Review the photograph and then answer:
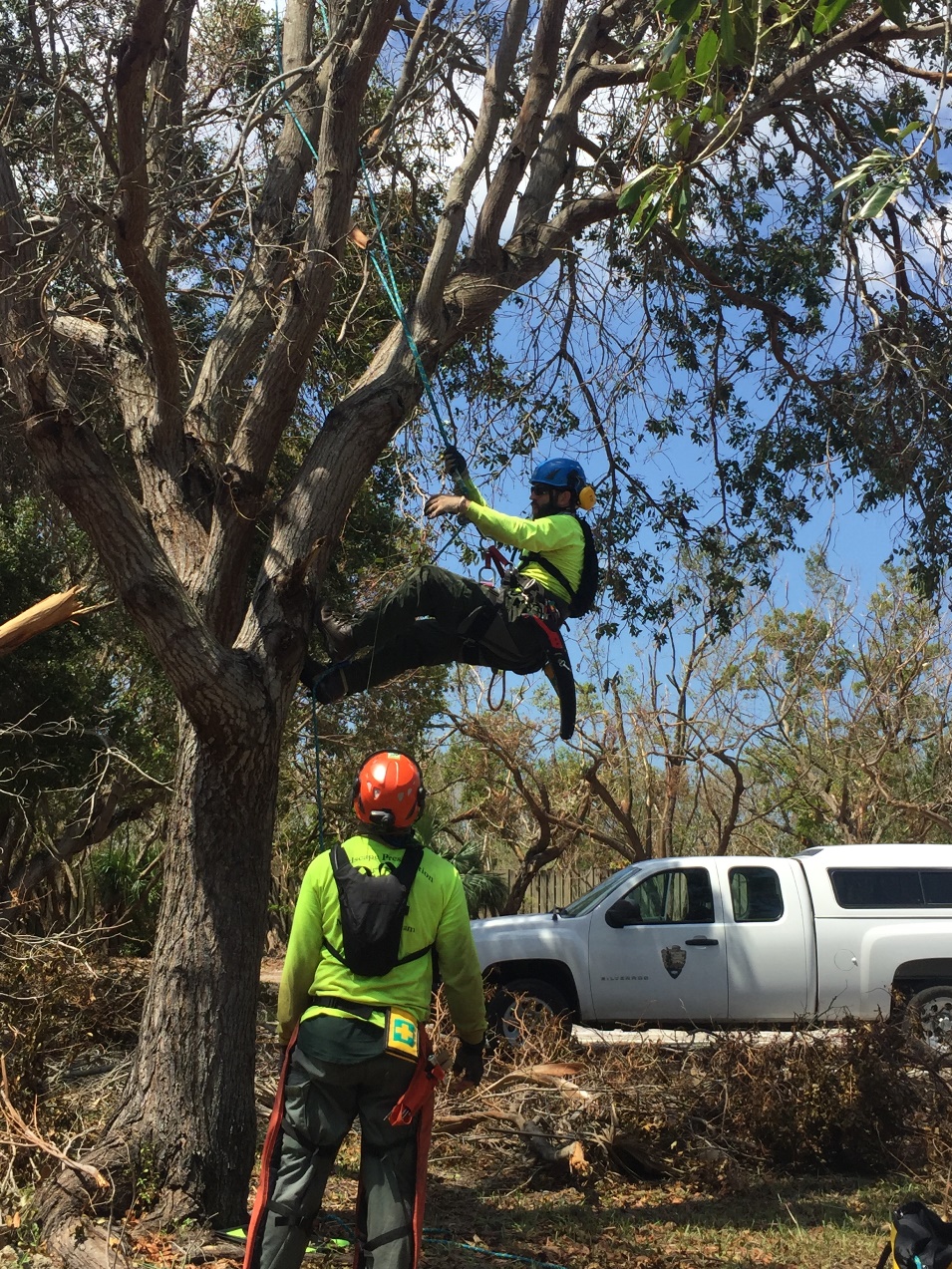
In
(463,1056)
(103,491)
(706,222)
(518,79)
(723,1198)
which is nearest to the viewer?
(463,1056)

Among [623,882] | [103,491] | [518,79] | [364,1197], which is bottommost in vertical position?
[364,1197]

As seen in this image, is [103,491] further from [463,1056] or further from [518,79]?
[518,79]

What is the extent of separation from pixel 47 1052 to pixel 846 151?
25.2 ft

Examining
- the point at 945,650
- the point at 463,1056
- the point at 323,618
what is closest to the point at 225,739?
the point at 323,618

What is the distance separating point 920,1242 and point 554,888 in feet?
57.5

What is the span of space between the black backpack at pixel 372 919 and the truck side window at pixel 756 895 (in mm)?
6132

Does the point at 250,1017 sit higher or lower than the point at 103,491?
lower

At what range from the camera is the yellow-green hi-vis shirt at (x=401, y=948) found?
152 inches

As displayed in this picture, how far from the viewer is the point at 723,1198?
20.6 feet

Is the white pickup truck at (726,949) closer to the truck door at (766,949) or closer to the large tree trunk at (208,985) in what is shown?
the truck door at (766,949)

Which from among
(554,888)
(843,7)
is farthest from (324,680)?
(554,888)

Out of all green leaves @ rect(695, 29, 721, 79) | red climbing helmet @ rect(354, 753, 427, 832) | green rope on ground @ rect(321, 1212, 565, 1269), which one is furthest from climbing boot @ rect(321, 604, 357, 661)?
green leaves @ rect(695, 29, 721, 79)

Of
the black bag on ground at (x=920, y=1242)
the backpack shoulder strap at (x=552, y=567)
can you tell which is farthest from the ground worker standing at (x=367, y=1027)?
the backpack shoulder strap at (x=552, y=567)

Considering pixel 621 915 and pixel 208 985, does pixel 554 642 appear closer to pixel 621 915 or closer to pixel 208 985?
pixel 208 985
